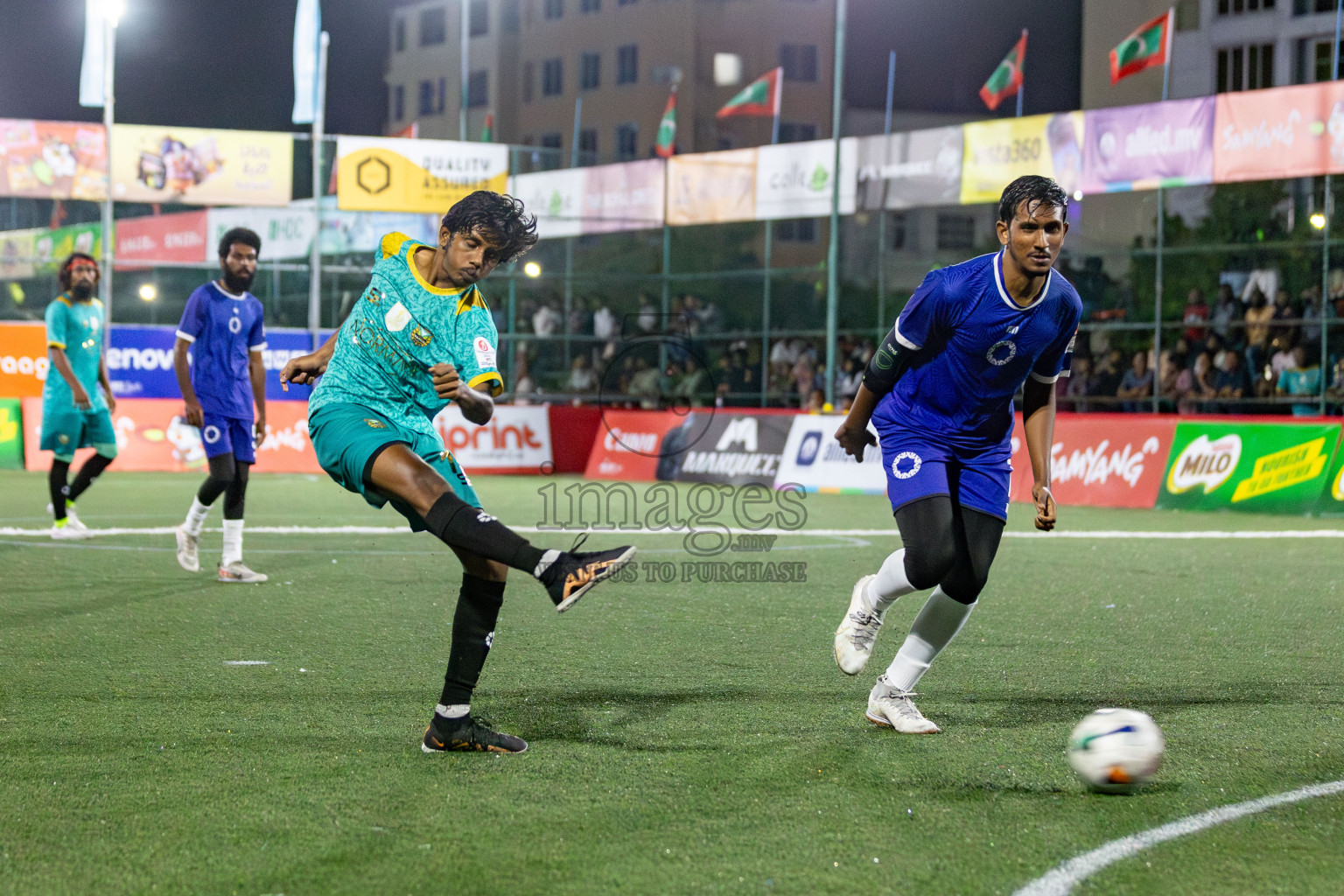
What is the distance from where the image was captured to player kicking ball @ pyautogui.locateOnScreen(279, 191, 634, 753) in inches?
178

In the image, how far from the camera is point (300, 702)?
5293 millimetres

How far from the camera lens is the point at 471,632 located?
470 cm

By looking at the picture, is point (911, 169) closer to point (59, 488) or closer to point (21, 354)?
point (59, 488)

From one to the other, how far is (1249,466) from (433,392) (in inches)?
535

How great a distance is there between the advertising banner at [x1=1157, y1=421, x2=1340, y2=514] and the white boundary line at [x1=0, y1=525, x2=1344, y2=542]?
188 centimetres

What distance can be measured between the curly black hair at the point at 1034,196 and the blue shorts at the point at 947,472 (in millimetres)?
884

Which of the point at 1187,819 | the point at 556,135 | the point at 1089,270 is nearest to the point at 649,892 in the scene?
the point at 1187,819

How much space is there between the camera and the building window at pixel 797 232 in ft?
177

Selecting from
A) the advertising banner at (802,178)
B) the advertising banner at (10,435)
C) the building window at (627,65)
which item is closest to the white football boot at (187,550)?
the advertising banner at (10,435)

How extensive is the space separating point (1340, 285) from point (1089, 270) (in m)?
6.16

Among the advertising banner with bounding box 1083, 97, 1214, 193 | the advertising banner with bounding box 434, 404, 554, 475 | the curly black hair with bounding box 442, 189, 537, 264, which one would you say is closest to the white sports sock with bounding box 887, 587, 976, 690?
the curly black hair with bounding box 442, 189, 537, 264

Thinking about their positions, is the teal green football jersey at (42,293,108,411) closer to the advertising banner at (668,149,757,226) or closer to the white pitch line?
the white pitch line

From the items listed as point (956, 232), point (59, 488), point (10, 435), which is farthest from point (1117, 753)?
point (956, 232)

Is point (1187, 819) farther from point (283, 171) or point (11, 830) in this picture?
point (283, 171)
